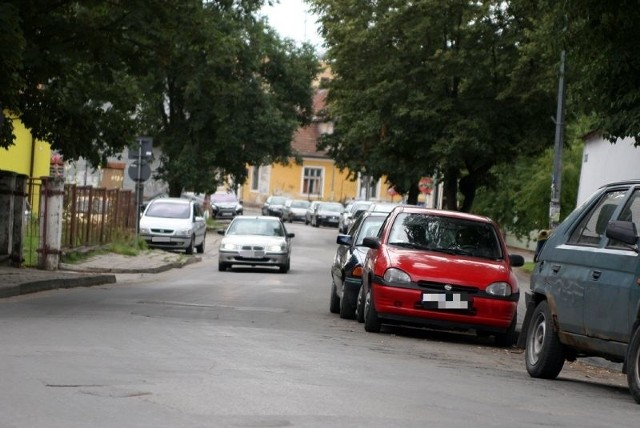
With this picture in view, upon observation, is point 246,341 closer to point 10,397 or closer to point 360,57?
point 10,397

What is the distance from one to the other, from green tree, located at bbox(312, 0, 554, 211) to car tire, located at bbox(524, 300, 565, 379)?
3084 cm

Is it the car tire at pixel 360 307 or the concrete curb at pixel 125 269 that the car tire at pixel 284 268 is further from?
the car tire at pixel 360 307

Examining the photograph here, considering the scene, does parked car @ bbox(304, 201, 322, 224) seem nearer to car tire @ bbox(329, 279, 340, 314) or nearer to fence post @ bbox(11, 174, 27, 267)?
fence post @ bbox(11, 174, 27, 267)

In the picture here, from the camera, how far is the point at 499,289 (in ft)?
53.8

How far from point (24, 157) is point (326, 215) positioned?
121 ft

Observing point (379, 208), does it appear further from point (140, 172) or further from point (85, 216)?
point (140, 172)

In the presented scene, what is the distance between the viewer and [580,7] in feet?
54.2

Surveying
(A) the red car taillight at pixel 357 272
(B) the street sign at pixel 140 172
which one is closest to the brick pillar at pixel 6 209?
(A) the red car taillight at pixel 357 272

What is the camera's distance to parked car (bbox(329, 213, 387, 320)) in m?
19.2

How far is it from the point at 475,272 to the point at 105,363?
6.68 meters

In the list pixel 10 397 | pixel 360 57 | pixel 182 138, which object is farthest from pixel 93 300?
pixel 182 138

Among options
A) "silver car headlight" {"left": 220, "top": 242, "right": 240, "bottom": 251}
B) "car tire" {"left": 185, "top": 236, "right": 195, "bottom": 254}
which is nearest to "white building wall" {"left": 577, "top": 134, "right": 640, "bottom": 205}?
"silver car headlight" {"left": 220, "top": 242, "right": 240, "bottom": 251}

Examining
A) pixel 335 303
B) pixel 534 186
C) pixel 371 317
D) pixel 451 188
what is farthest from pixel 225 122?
pixel 371 317

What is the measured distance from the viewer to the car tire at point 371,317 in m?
16.5
